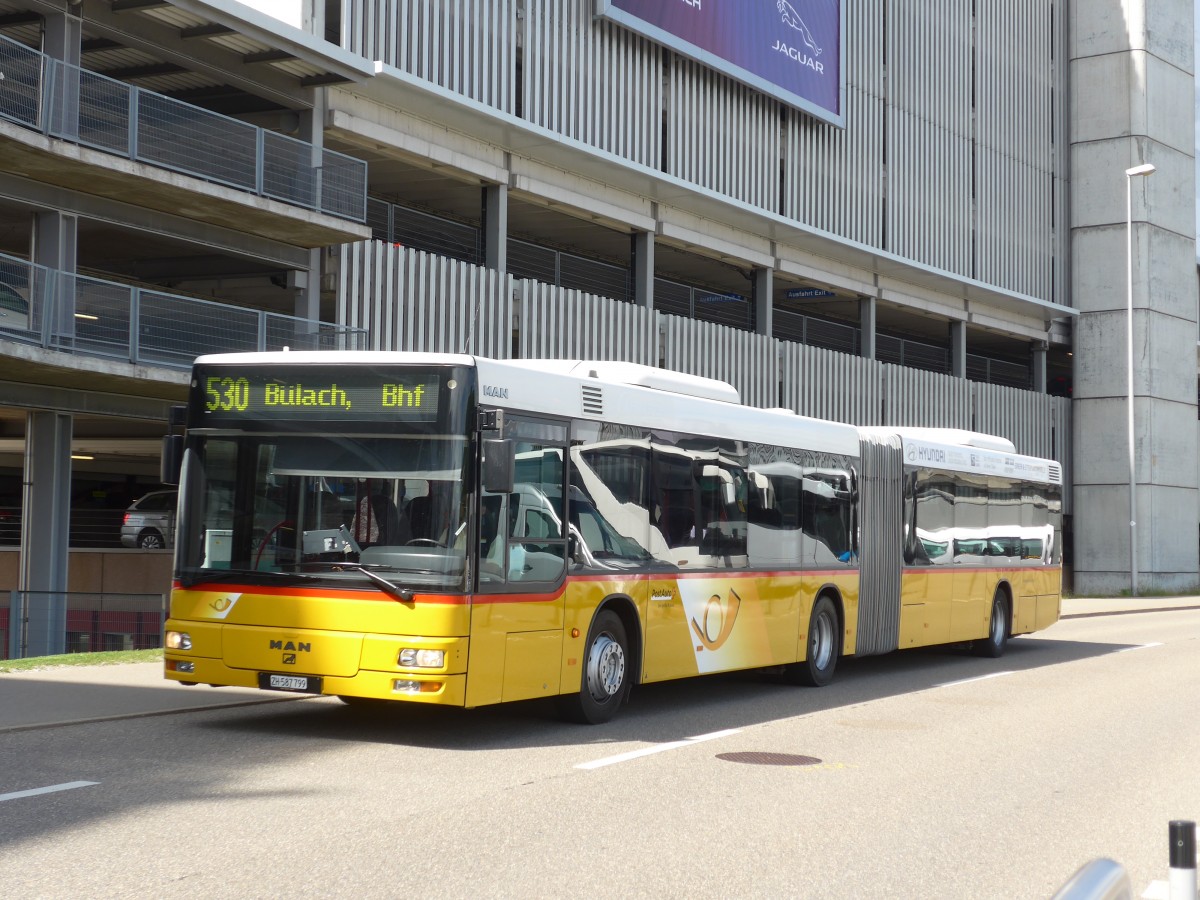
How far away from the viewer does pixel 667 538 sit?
13.6m

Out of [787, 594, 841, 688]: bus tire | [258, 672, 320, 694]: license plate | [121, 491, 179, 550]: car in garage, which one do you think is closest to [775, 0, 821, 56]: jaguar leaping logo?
[121, 491, 179, 550]: car in garage

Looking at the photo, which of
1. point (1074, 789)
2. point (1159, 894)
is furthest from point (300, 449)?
point (1159, 894)

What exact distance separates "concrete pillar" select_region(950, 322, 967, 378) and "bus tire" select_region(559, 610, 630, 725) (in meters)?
34.6

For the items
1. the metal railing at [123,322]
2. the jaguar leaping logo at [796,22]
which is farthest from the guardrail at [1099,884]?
the jaguar leaping logo at [796,22]

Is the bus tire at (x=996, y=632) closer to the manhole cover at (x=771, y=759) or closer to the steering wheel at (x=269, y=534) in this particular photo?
the manhole cover at (x=771, y=759)

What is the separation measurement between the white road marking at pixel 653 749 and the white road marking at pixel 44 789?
3311 millimetres

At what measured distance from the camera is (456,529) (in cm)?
1086

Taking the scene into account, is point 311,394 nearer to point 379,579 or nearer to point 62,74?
point 379,579

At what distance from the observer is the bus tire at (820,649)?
16.7m

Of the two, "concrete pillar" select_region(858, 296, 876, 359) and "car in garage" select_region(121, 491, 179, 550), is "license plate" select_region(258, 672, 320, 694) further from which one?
"concrete pillar" select_region(858, 296, 876, 359)

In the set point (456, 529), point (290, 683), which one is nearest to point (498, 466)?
point (456, 529)

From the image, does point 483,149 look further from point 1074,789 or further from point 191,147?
point 1074,789

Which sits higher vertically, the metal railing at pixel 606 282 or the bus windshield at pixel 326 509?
the metal railing at pixel 606 282

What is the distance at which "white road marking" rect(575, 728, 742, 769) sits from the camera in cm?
1044
